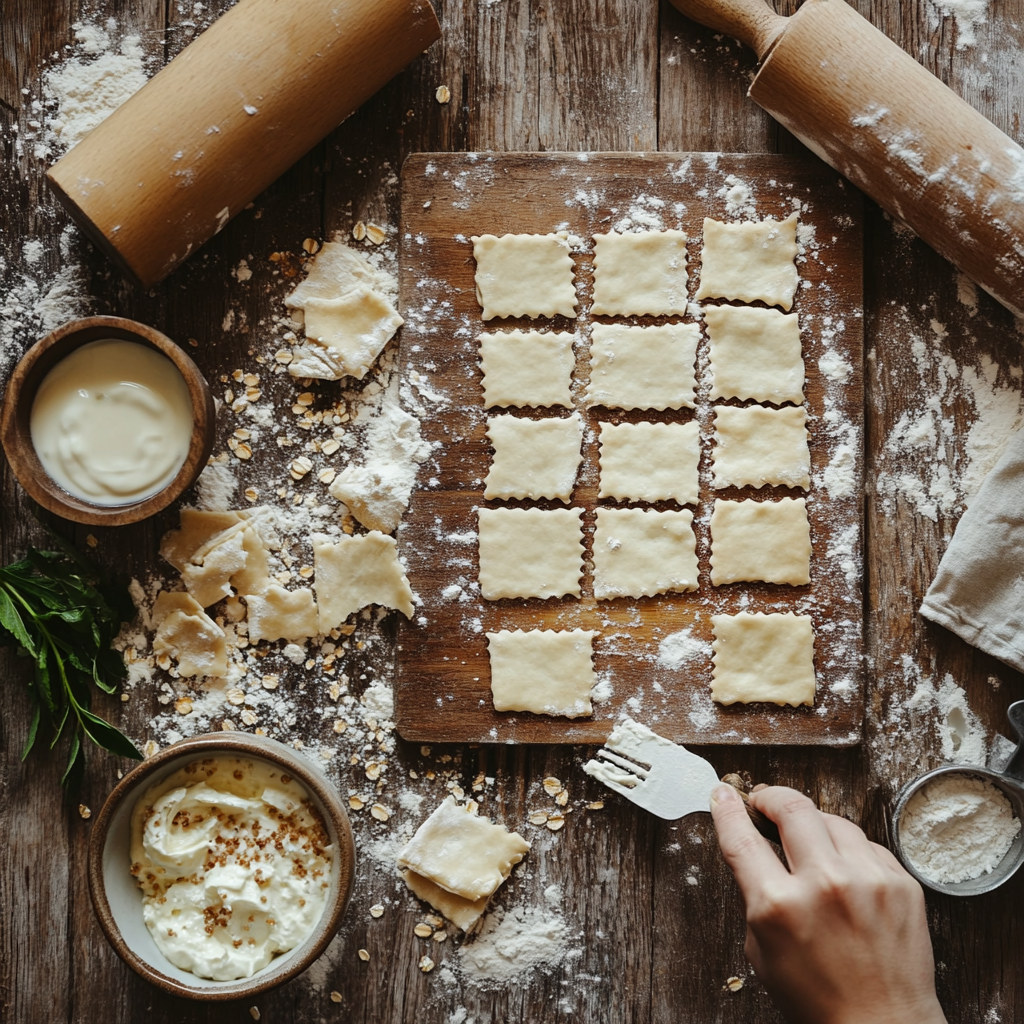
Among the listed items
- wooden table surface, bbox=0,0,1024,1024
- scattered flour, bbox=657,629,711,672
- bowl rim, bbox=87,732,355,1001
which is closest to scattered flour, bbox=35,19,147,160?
wooden table surface, bbox=0,0,1024,1024

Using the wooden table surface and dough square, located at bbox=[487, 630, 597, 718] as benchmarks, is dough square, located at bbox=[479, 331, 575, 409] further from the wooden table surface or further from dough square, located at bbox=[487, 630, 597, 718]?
dough square, located at bbox=[487, 630, 597, 718]

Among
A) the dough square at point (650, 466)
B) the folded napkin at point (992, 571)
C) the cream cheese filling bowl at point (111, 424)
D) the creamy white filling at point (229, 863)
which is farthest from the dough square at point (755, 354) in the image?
the creamy white filling at point (229, 863)

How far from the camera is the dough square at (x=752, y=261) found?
1639 mm

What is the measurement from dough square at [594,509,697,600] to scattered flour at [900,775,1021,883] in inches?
23.5

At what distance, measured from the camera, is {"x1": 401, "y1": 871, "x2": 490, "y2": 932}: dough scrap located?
5.30 ft

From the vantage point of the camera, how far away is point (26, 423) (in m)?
1.51

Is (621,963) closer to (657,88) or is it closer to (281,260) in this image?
(281,260)

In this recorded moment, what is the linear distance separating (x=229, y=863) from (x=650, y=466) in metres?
1.05

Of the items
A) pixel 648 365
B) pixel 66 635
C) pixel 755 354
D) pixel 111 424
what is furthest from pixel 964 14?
pixel 66 635

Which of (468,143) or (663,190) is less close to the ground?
(468,143)

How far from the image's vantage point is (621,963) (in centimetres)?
164

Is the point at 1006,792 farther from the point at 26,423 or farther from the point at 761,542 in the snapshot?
the point at 26,423

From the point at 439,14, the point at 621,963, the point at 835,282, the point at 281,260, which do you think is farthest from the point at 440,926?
the point at 439,14

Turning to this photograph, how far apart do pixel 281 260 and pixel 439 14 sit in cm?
58
